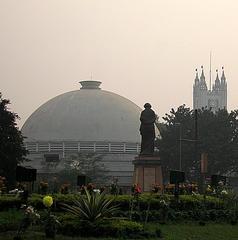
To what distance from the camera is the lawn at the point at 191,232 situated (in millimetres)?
10664

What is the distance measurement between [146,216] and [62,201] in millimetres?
1915

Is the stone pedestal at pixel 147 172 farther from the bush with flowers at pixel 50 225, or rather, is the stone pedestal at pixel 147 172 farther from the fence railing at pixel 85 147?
the fence railing at pixel 85 147

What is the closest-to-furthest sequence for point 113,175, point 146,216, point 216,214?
point 146,216 → point 216,214 → point 113,175

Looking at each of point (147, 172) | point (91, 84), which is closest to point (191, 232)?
point (147, 172)

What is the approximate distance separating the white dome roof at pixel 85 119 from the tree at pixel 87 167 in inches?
407

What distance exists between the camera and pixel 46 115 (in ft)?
265

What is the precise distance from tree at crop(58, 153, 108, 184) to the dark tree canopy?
791 cm

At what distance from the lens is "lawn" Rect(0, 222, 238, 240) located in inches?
420

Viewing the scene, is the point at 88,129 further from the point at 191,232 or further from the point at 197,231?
the point at 191,232

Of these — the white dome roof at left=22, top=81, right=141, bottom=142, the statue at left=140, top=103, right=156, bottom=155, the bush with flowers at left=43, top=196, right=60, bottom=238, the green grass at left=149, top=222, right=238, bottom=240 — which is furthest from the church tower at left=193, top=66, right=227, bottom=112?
the bush with flowers at left=43, top=196, right=60, bottom=238

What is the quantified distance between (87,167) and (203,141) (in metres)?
14.4

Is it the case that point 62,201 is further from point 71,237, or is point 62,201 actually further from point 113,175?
point 113,175

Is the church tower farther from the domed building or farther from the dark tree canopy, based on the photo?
the dark tree canopy

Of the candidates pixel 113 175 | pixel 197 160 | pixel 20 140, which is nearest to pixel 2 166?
pixel 20 140
